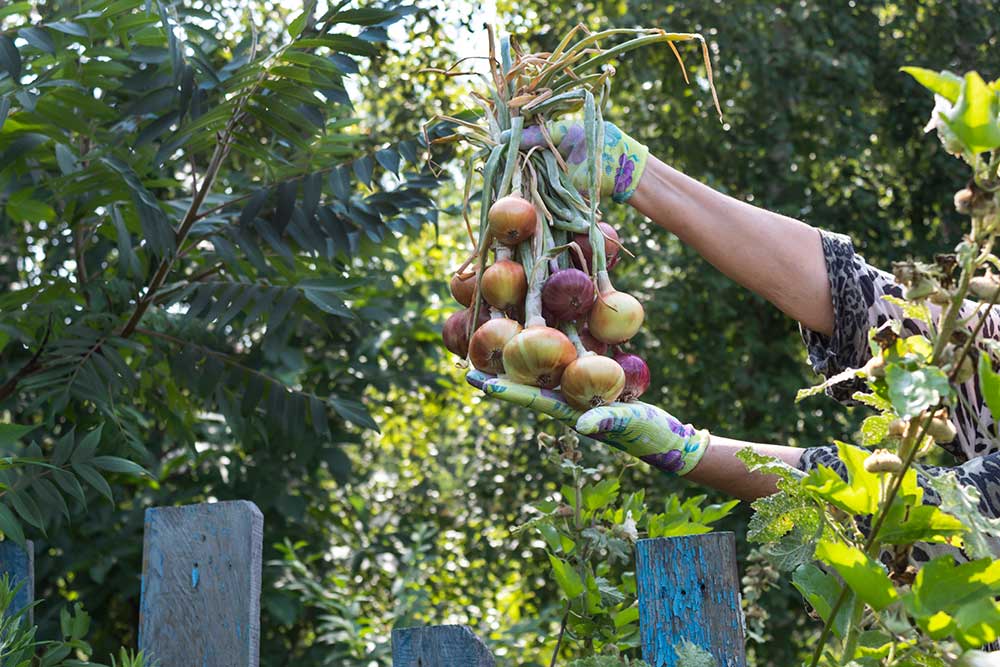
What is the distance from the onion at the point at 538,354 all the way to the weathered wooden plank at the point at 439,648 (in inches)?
12.4

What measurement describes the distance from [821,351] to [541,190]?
541mm

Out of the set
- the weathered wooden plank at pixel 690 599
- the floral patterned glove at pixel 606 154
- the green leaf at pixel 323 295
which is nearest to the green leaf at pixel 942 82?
the weathered wooden plank at pixel 690 599

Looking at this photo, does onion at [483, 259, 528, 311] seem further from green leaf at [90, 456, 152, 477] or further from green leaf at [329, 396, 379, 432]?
green leaf at [329, 396, 379, 432]

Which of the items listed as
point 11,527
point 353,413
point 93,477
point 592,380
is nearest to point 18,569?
point 11,527

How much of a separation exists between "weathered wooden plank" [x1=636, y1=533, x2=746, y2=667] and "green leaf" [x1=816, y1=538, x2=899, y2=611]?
283 mm

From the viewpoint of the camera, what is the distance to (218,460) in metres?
3.93

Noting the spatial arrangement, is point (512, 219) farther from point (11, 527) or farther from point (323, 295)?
point (323, 295)

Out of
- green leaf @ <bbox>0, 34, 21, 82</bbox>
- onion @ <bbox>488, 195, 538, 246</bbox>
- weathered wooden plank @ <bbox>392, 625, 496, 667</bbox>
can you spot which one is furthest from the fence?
green leaf @ <bbox>0, 34, 21, 82</bbox>

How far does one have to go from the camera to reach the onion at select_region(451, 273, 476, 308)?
60.5 inches

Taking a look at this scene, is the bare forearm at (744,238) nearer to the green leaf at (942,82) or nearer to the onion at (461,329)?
the onion at (461,329)

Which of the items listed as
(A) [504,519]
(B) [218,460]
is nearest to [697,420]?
(A) [504,519]

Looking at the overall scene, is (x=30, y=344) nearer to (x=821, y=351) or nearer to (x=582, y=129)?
(x=582, y=129)

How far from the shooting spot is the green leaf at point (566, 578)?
144 centimetres

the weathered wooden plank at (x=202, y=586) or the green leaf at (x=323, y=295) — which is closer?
the weathered wooden plank at (x=202, y=586)
